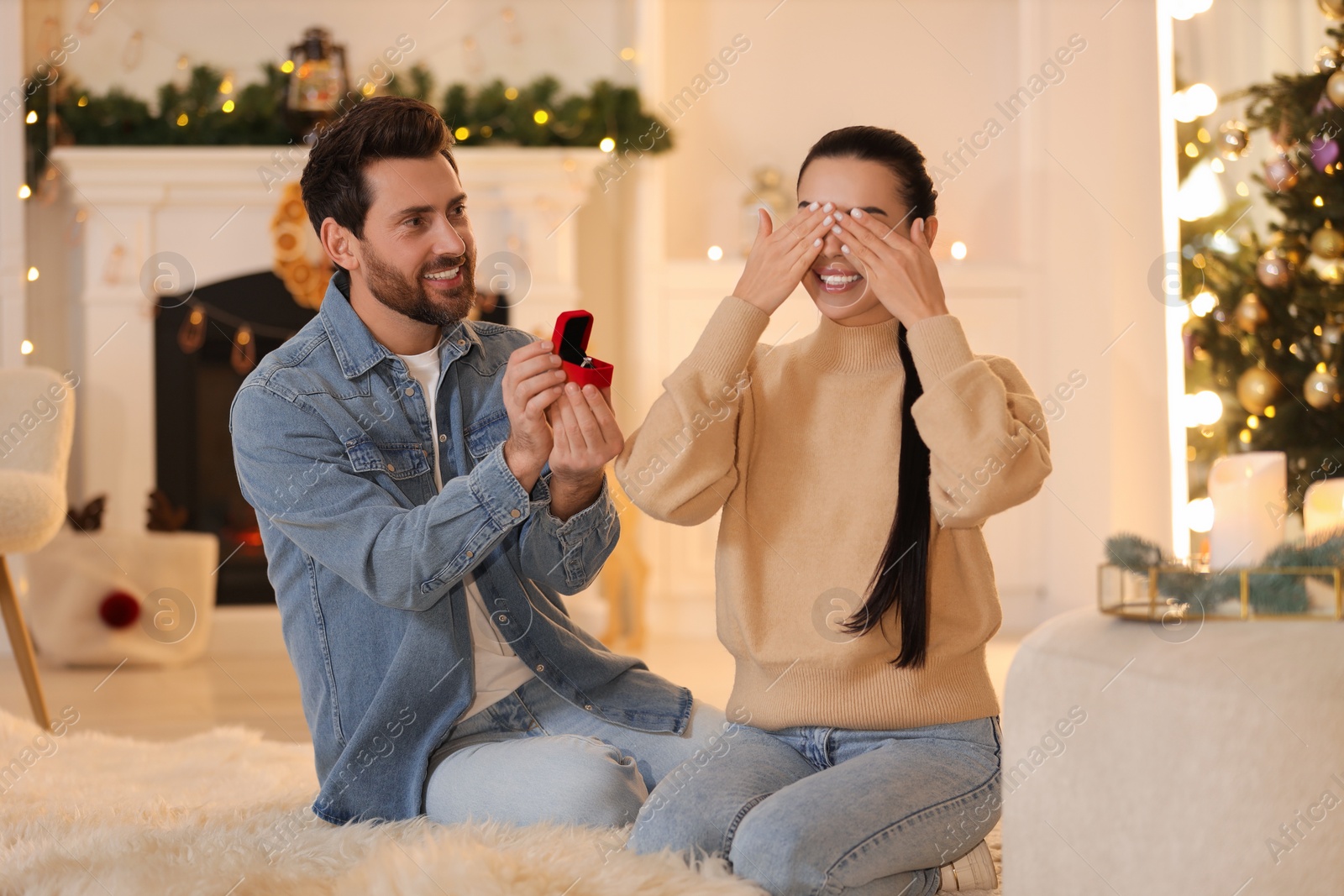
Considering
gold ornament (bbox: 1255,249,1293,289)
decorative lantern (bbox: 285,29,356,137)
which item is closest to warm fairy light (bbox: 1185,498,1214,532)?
gold ornament (bbox: 1255,249,1293,289)

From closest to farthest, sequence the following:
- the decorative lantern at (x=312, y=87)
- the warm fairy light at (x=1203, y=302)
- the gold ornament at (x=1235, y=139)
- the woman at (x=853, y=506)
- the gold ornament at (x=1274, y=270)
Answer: the woman at (x=853, y=506), the gold ornament at (x=1274, y=270), the gold ornament at (x=1235, y=139), the warm fairy light at (x=1203, y=302), the decorative lantern at (x=312, y=87)

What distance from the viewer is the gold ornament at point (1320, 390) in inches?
109

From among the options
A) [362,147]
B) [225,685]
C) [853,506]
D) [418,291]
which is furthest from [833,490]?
[225,685]

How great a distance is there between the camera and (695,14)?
436 centimetres

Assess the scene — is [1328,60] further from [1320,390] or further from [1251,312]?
[1320,390]

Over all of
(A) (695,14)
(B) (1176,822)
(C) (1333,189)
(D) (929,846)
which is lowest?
(D) (929,846)

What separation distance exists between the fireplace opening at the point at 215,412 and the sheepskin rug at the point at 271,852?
2.20 metres

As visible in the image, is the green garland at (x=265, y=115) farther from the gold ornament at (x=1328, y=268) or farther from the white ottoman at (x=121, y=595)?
the gold ornament at (x=1328, y=268)

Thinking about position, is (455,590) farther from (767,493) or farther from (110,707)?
(110,707)

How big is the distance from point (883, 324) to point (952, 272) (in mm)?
2753

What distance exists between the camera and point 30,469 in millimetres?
2521

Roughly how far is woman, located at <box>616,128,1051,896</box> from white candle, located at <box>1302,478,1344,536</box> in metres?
0.27

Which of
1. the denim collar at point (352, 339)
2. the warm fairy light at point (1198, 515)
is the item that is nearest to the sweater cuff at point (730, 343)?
the denim collar at point (352, 339)

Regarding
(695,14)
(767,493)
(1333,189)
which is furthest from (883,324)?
(695,14)
